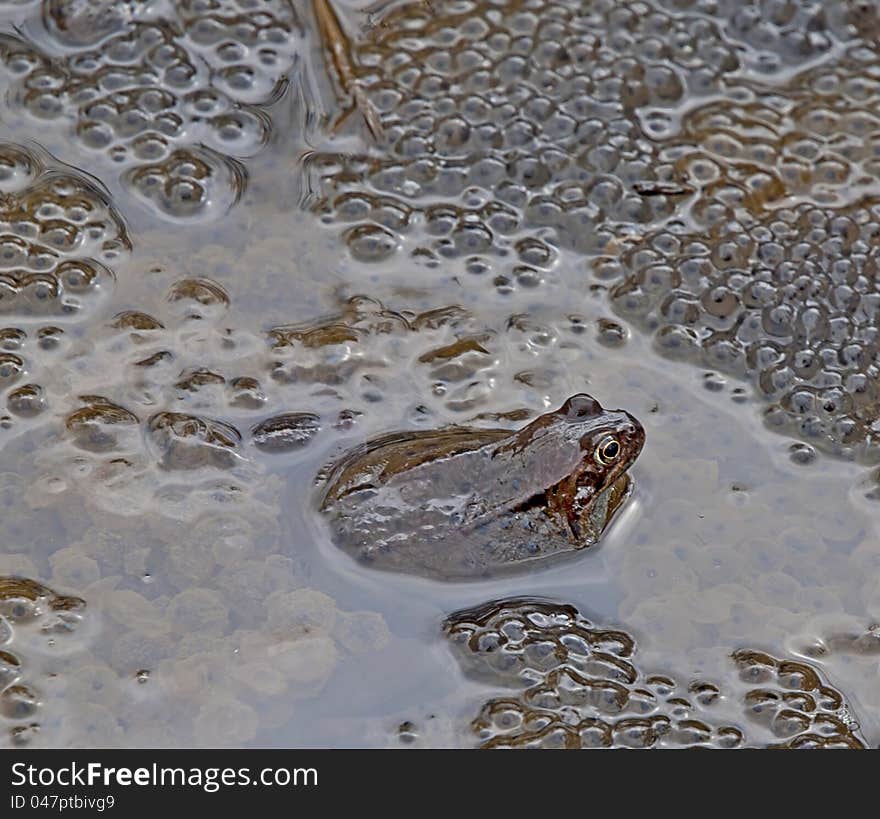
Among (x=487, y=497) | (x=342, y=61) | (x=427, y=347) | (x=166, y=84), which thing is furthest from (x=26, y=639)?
(x=342, y=61)

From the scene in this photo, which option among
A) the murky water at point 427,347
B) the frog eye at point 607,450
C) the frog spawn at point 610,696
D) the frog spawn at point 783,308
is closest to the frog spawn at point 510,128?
the murky water at point 427,347

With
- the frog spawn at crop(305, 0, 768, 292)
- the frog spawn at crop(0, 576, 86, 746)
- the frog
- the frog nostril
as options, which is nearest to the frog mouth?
the frog

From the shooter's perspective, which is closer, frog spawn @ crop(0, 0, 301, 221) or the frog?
the frog

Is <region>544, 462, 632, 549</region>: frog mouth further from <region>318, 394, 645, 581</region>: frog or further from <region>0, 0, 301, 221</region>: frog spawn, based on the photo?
<region>0, 0, 301, 221</region>: frog spawn

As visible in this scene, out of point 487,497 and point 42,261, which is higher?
point 42,261

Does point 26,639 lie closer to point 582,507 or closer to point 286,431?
point 286,431

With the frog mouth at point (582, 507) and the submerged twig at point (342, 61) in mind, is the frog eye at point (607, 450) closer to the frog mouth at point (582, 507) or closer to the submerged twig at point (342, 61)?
the frog mouth at point (582, 507)
